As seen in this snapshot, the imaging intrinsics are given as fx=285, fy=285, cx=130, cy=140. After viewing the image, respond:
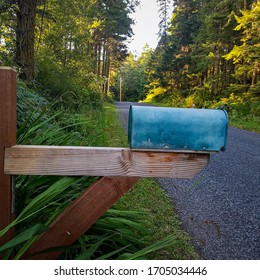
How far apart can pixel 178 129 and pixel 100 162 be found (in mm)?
353

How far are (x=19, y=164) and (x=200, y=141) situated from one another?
765mm

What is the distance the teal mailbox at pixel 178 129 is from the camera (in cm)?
114

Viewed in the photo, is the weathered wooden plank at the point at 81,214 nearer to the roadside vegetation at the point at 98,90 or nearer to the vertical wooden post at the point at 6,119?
the roadside vegetation at the point at 98,90

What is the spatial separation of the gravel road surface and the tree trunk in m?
3.24

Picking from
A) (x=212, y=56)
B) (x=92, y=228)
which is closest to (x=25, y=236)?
(x=92, y=228)

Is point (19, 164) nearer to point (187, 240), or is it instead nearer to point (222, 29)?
point (187, 240)

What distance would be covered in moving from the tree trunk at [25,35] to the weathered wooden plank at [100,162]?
168 inches

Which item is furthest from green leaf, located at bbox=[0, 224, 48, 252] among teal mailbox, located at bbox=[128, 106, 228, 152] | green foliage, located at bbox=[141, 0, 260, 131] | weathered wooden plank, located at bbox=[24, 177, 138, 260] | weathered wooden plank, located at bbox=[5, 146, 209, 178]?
green foliage, located at bbox=[141, 0, 260, 131]

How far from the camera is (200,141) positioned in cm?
115

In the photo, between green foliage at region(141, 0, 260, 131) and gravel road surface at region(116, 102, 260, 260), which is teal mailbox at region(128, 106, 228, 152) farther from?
green foliage at region(141, 0, 260, 131)

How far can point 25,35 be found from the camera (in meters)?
5.07

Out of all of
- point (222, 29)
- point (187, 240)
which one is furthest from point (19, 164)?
point (222, 29)

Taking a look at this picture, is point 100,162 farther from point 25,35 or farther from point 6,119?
point 25,35

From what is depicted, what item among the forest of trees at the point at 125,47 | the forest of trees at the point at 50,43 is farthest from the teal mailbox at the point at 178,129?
the forest of trees at the point at 50,43
